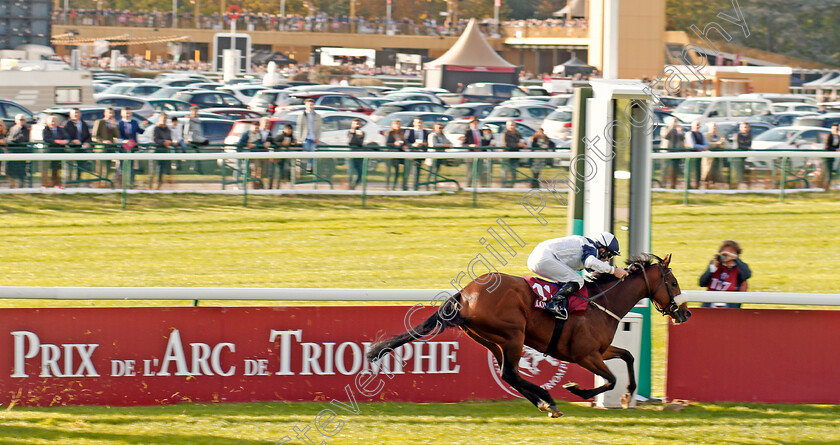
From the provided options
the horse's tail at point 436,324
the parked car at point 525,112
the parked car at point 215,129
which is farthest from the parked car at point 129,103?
the horse's tail at point 436,324

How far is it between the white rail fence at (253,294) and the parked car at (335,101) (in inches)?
767

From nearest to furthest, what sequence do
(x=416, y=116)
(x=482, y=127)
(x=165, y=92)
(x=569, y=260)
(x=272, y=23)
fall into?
(x=569, y=260)
(x=482, y=127)
(x=416, y=116)
(x=165, y=92)
(x=272, y=23)

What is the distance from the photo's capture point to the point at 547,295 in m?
6.60

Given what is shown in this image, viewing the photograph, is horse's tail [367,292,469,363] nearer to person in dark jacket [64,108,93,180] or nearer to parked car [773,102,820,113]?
person in dark jacket [64,108,93,180]

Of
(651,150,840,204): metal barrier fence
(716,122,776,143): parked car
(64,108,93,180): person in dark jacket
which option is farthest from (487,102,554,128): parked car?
(64,108,93,180): person in dark jacket

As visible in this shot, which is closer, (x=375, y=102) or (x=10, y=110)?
(x=10, y=110)

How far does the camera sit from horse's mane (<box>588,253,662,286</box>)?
6.88 meters

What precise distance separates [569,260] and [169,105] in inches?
817

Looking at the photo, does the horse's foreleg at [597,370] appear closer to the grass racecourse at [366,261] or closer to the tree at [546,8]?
the grass racecourse at [366,261]

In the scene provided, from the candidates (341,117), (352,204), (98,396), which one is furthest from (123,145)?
(98,396)

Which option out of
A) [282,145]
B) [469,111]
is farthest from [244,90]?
[282,145]

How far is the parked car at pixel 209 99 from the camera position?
87.0 feet

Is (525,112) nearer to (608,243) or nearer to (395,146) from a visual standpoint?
(395,146)

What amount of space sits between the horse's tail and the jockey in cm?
59
